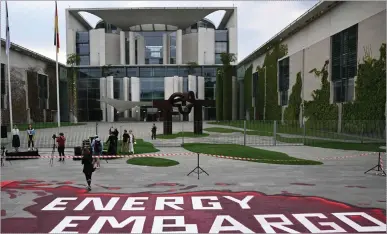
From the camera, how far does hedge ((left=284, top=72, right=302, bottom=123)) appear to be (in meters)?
43.8

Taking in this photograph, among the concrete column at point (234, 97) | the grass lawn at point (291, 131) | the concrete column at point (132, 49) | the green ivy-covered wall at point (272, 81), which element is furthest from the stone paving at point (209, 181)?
the concrete column at point (132, 49)

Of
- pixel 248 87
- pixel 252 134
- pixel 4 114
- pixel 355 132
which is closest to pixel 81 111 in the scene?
pixel 4 114

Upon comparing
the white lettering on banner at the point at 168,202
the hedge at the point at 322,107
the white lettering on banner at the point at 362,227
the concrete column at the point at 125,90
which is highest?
the concrete column at the point at 125,90

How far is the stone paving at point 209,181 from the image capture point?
31.9 feet

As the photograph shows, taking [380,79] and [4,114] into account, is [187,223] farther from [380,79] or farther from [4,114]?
[4,114]

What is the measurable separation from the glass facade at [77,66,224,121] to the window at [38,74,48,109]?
1027 centimetres

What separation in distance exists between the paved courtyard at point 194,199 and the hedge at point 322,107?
2084 cm

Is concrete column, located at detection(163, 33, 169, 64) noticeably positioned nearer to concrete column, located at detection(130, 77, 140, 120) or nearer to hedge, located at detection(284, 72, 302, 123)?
concrete column, located at detection(130, 77, 140, 120)

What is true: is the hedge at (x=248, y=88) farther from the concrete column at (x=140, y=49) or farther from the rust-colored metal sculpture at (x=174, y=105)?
the rust-colored metal sculpture at (x=174, y=105)

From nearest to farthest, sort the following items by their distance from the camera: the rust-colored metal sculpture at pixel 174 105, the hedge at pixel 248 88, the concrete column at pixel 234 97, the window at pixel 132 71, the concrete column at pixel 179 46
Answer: the rust-colored metal sculpture at pixel 174 105 < the hedge at pixel 248 88 < the window at pixel 132 71 < the concrete column at pixel 234 97 < the concrete column at pixel 179 46

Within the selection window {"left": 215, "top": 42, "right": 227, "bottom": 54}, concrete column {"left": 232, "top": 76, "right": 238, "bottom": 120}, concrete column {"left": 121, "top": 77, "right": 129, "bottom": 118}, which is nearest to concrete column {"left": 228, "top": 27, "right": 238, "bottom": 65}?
window {"left": 215, "top": 42, "right": 227, "bottom": 54}

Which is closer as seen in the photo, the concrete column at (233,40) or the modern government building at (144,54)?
the modern government building at (144,54)

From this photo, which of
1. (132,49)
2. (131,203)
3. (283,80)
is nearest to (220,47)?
(132,49)

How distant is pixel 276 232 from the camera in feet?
23.9
